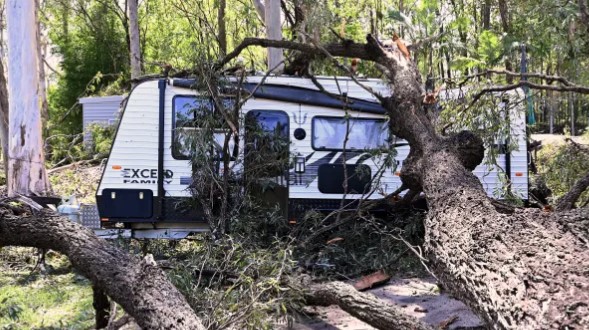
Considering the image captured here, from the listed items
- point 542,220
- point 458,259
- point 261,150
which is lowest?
point 458,259

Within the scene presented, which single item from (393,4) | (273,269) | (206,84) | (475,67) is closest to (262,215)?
(206,84)

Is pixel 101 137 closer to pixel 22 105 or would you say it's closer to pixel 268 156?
pixel 22 105

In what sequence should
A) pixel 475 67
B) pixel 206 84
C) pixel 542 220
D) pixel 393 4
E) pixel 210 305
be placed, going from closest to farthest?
1. pixel 542 220
2. pixel 210 305
3. pixel 206 84
4. pixel 475 67
5. pixel 393 4

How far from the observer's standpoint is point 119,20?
26000 millimetres

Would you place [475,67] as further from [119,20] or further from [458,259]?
[119,20]

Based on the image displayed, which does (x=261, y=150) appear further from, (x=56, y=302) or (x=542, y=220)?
(x=542, y=220)

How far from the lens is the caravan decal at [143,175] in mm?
8086

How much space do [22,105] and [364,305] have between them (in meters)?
9.15

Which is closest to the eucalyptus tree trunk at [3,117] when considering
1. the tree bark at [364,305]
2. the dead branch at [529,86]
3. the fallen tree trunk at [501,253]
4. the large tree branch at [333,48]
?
the large tree branch at [333,48]

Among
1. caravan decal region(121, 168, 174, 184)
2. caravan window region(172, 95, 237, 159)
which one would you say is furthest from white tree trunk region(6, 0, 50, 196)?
caravan window region(172, 95, 237, 159)

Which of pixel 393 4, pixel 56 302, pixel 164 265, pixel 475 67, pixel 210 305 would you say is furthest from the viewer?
pixel 393 4

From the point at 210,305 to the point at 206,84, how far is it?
3519mm

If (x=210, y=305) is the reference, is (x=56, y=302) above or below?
below

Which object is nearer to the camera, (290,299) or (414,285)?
(290,299)
